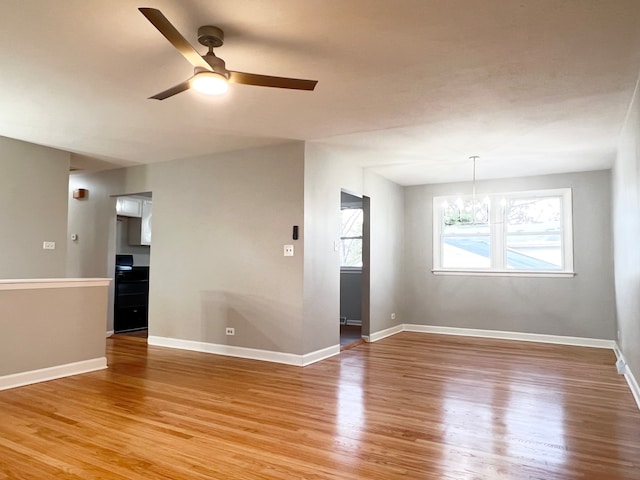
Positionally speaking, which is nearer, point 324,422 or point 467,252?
point 324,422

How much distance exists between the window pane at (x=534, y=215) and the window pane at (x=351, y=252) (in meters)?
2.50

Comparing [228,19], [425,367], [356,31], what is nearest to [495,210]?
[425,367]

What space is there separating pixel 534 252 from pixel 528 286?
0.51 metres

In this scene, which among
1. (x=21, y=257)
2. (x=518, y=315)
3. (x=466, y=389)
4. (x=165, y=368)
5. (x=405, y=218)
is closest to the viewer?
(x=466, y=389)

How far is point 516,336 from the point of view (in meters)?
6.63

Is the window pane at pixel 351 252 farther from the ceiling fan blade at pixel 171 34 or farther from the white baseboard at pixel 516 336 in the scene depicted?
the ceiling fan blade at pixel 171 34

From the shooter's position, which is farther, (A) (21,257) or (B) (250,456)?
(A) (21,257)

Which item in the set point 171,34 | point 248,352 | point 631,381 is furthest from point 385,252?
point 171,34

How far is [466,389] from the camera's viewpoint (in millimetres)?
3922

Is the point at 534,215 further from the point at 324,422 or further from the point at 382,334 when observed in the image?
the point at 324,422

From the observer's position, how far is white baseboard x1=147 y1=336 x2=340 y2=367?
4840mm

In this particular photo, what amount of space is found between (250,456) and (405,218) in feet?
18.6

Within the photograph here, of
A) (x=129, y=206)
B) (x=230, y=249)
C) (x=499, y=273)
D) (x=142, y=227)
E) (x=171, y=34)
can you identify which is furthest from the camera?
(x=142, y=227)

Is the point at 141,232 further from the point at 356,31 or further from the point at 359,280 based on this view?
the point at 356,31
